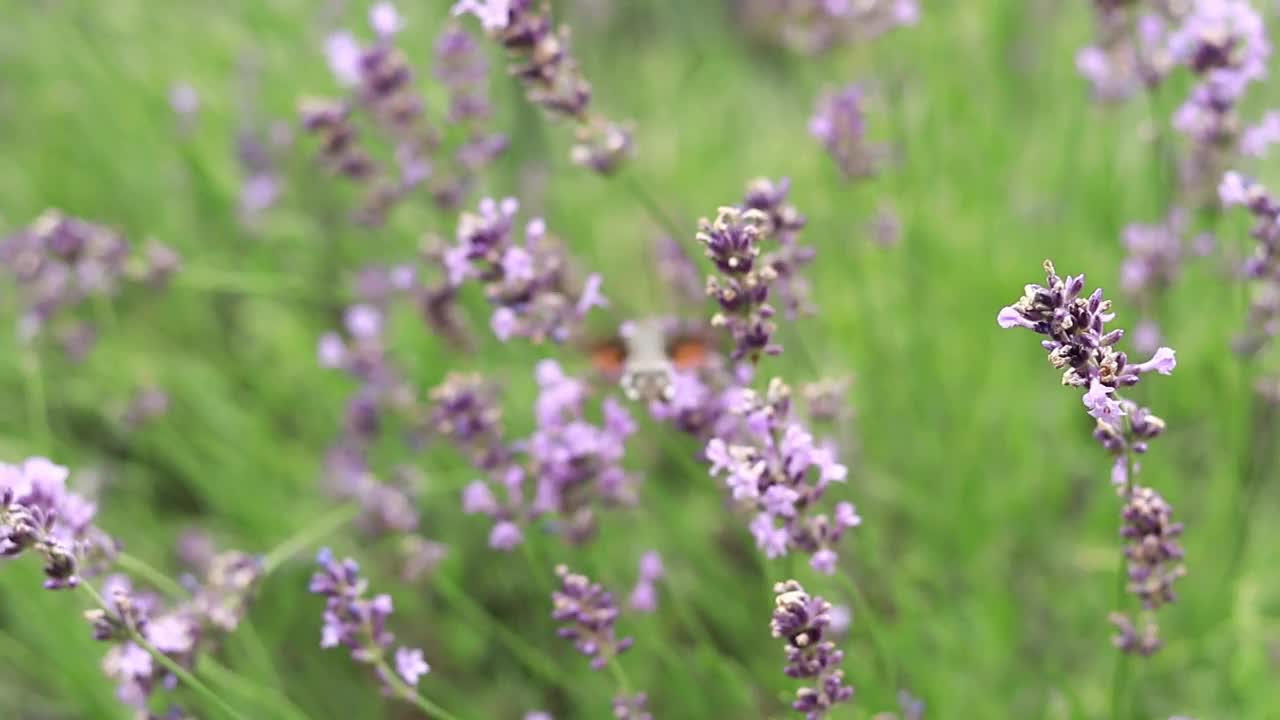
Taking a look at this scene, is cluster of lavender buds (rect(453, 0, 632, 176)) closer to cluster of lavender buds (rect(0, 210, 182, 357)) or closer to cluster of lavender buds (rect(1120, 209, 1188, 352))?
cluster of lavender buds (rect(0, 210, 182, 357))

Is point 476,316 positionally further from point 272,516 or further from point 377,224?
point 272,516

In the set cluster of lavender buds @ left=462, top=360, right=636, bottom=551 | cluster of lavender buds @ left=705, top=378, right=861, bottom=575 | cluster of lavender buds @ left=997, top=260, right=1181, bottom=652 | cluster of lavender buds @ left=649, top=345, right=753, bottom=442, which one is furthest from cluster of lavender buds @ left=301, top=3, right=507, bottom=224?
cluster of lavender buds @ left=997, top=260, right=1181, bottom=652

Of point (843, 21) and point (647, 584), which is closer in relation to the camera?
point (647, 584)

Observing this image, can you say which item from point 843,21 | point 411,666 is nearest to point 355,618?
point 411,666

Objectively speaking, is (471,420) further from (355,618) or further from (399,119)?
(399,119)

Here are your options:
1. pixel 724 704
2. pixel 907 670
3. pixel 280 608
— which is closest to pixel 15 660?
pixel 280 608

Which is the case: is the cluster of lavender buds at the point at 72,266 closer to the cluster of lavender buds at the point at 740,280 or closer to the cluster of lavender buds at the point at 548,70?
the cluster of lavender buds at the point at 548,70

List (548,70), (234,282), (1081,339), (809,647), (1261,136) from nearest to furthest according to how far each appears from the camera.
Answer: (1081,339) < (809,647) < (548,70) < (1261,136) < (234,282)
